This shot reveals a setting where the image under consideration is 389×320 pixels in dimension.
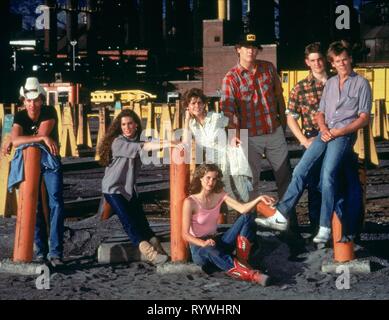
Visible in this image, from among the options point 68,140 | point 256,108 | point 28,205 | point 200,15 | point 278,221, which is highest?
point 200,15

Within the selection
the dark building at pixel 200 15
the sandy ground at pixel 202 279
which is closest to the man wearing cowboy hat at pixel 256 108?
the sandy ground at pixel 202 279

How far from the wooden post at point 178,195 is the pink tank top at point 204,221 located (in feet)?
0.64

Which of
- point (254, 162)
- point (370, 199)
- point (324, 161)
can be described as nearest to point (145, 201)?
point (370, 199)

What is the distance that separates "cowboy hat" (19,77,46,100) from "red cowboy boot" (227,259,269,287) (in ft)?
7.57

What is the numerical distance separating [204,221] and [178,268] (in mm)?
523

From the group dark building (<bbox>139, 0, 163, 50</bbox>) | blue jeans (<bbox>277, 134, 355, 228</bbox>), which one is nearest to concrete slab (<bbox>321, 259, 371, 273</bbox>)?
blue jeans (<bbox>277, 134, 355, 228</bbox>)

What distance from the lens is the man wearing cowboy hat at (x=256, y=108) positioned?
744 cm

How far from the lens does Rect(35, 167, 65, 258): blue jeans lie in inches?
281

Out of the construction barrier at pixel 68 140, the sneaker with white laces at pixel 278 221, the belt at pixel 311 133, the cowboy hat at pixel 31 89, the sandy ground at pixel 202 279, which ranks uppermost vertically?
the cowboy hat at pixel 31 89

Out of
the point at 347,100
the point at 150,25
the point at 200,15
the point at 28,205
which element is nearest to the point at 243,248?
the point at 347,100

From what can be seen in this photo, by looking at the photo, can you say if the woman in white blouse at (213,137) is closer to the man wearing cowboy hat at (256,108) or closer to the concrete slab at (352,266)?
the man wearing cowboy hat at (256,108)

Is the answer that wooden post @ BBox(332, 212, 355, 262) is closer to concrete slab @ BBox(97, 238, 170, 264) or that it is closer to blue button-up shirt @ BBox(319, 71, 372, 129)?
blue button-up shirt @ BBox(319, 71, 372, 129)

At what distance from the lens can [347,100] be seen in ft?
22.0

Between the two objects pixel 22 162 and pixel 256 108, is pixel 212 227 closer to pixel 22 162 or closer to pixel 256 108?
pixel 256 108
